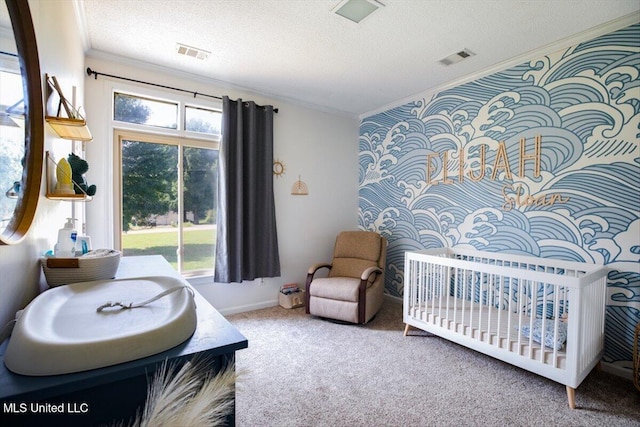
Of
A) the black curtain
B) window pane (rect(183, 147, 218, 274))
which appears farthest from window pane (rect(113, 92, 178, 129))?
the black curtain

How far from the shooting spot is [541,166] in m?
2.56

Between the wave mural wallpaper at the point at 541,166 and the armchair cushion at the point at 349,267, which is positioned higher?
the wave mural wallpaper at the point at 541,166

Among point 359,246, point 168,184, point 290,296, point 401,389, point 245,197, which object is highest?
point 168,184

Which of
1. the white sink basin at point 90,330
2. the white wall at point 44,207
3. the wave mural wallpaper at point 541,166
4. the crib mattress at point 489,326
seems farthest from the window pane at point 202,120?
the crib mattress at point 489,326

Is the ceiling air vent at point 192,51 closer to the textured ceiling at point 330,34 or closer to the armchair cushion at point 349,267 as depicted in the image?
the textured ceiling at point 330,34

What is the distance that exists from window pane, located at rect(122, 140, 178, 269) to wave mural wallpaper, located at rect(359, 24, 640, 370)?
258cm

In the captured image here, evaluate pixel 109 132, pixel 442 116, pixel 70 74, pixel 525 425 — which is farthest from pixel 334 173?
pixel 525 425

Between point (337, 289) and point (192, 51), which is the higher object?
point (192, 51)

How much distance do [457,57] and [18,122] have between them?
117 inches

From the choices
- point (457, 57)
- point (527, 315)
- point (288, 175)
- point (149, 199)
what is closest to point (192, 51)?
point (149, 199)

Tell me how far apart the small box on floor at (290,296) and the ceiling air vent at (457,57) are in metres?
2.83

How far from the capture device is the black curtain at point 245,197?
3.18m

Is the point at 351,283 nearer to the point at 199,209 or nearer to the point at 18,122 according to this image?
the point at 199,209

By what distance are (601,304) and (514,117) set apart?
163cm
